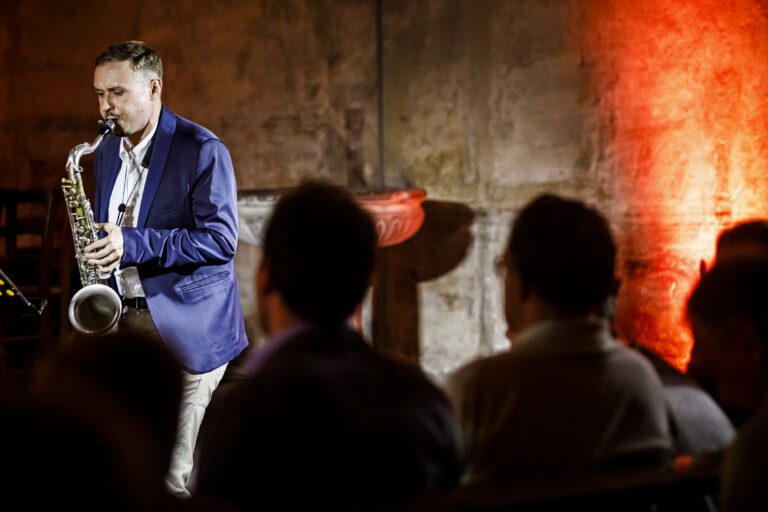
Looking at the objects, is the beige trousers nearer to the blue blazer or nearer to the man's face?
the blue blazer

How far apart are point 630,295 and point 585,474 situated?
346 centimetres

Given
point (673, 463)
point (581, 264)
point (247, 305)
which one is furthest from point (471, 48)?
point (673, 463)

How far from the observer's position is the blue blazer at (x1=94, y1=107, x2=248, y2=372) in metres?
3.05

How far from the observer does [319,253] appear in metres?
1.59

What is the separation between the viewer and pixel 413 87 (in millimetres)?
5469

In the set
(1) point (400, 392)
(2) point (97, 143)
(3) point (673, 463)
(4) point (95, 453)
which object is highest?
(2) point (97, 143)

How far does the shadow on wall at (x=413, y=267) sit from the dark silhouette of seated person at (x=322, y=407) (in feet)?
12.3

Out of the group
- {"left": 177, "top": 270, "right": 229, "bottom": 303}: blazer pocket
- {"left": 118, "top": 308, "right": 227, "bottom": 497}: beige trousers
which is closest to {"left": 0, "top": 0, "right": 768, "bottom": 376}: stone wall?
{"left": 177, "top": 270, "right": 229, "bottom": 303}: blazer pocket

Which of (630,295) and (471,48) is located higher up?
(471,48)

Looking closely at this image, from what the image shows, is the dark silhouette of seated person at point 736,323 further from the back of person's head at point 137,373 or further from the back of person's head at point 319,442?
the back of person's head at point 137,373

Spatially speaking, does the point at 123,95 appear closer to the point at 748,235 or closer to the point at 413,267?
the point at 748,235

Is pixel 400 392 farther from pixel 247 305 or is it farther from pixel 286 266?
pixel 247 305

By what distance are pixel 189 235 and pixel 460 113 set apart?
2.62 metres

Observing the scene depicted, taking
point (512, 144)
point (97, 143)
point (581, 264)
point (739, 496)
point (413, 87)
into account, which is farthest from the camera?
point (413, 87)
